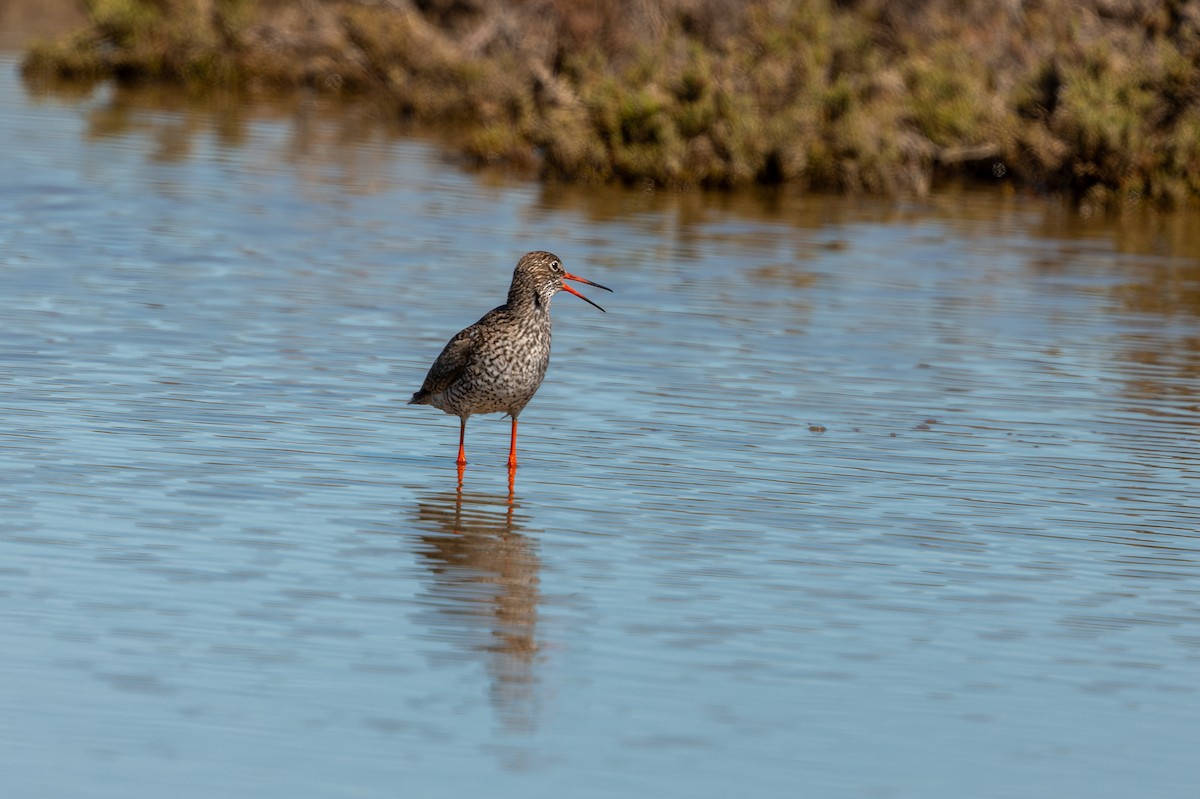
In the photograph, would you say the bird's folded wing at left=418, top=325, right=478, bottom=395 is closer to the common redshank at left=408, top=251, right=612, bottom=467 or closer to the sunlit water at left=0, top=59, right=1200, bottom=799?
the common redshank at left=408, top=251, right=612, bottom=467

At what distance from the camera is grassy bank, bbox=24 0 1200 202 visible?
23.3 m

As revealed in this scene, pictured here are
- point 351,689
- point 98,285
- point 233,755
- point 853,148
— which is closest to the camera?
point 233,755

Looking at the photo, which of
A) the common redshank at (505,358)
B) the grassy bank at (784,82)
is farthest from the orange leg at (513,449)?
the grassy bank at (784,82)

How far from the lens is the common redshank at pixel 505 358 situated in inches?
420

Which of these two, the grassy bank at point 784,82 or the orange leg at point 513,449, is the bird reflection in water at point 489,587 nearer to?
the orange leg at point 513,449

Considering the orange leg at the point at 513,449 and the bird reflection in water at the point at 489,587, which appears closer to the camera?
the bird reflection in water at the point at 489,587

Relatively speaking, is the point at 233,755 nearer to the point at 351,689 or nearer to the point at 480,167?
the point at 351,689

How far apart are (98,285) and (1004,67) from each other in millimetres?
14711

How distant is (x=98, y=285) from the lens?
15.8 m

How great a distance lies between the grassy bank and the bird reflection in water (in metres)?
13.6

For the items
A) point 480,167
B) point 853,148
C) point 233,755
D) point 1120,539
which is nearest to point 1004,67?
point 853,148

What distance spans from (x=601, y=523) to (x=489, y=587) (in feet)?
4.06

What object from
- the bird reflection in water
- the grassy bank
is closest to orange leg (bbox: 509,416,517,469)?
the bird reflection in water

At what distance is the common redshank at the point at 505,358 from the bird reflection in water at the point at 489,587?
510 millimetres
